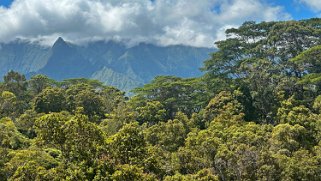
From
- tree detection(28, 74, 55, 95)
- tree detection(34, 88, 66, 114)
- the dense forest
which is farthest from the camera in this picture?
tree detection(28, 74, 55, 95)

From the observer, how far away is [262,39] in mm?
63219

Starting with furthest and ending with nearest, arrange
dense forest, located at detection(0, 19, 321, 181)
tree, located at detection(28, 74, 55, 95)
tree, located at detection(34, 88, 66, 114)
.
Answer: tree, located at detection(28, 74, 55, 95), tree, located at detection(34, 88, 66, 114), dense forest, located at detection(0, 19, 321, 181)

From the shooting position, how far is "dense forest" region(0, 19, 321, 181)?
24.2m

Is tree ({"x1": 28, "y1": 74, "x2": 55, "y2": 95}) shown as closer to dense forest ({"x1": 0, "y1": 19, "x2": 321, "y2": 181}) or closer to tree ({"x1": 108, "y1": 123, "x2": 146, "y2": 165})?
dense forest ({"x1": 0, "y1": 19, "x2": 321, "y2": 181})

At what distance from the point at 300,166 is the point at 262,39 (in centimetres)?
3452

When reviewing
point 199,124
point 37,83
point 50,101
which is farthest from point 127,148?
point 37,83

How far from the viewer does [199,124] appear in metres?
51.5

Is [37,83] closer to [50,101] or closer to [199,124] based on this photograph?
[50,101]

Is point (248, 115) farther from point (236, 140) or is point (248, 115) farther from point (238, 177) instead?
point (238, 177)

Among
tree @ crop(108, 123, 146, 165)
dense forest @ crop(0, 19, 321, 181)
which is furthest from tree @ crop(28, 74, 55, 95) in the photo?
tree @ crop(108, 123, 146, 165)

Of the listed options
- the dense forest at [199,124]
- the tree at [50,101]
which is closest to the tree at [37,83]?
the dense forest at [199,124]

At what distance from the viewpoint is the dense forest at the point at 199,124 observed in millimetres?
24250

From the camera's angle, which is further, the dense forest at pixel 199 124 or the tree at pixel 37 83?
the tree at pixel 37 83

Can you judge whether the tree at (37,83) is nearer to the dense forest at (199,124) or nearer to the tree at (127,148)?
the dense forest at (199,124)
